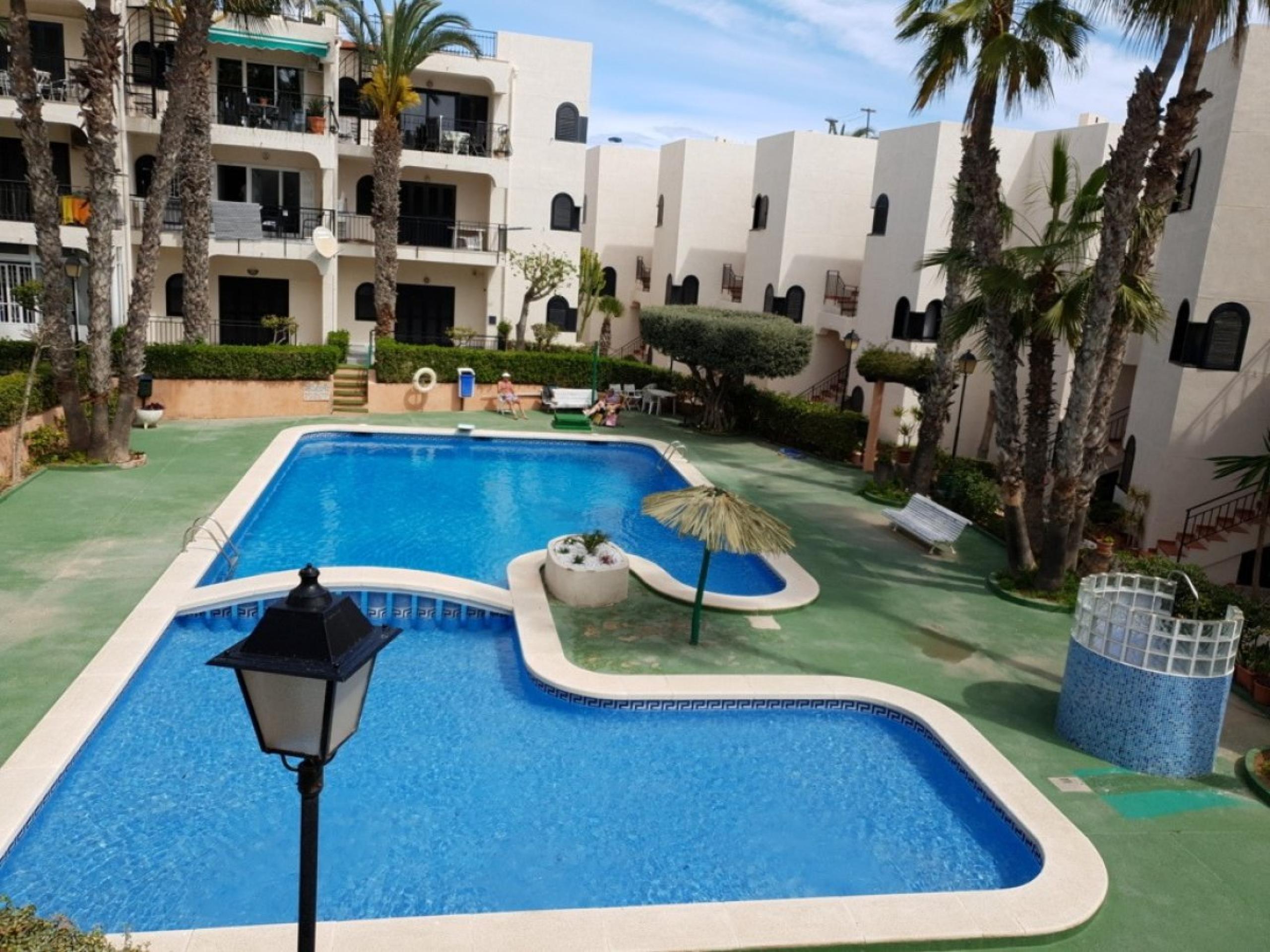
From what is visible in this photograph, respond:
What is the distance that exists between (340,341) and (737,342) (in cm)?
1130

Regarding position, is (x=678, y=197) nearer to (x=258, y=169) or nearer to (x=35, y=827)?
(x=258, y=169)

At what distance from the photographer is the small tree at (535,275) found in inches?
1164

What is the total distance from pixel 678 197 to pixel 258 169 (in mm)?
16356

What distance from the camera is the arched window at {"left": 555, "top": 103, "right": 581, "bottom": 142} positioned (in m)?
32.0

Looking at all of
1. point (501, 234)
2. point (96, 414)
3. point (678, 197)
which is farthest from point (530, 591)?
point (678, 197)

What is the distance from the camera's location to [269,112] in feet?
90.2

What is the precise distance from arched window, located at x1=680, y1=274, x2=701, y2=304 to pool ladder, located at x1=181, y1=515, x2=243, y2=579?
26308mm

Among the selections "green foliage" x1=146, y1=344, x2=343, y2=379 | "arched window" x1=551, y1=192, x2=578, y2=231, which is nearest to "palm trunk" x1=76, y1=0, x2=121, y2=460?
"green foliage" x1=146, y1=344, x2=343, y2=379

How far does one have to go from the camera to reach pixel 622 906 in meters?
7.21

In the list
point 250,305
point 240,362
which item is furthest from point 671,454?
point 250,305

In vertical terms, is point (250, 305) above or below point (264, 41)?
below

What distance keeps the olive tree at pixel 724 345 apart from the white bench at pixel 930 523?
6.88 m

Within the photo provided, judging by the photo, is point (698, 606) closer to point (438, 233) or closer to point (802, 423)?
point (802, 423)

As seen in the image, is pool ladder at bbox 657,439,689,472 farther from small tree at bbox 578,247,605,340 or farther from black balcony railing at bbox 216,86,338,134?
small tree at bbox 578,247,605,340
